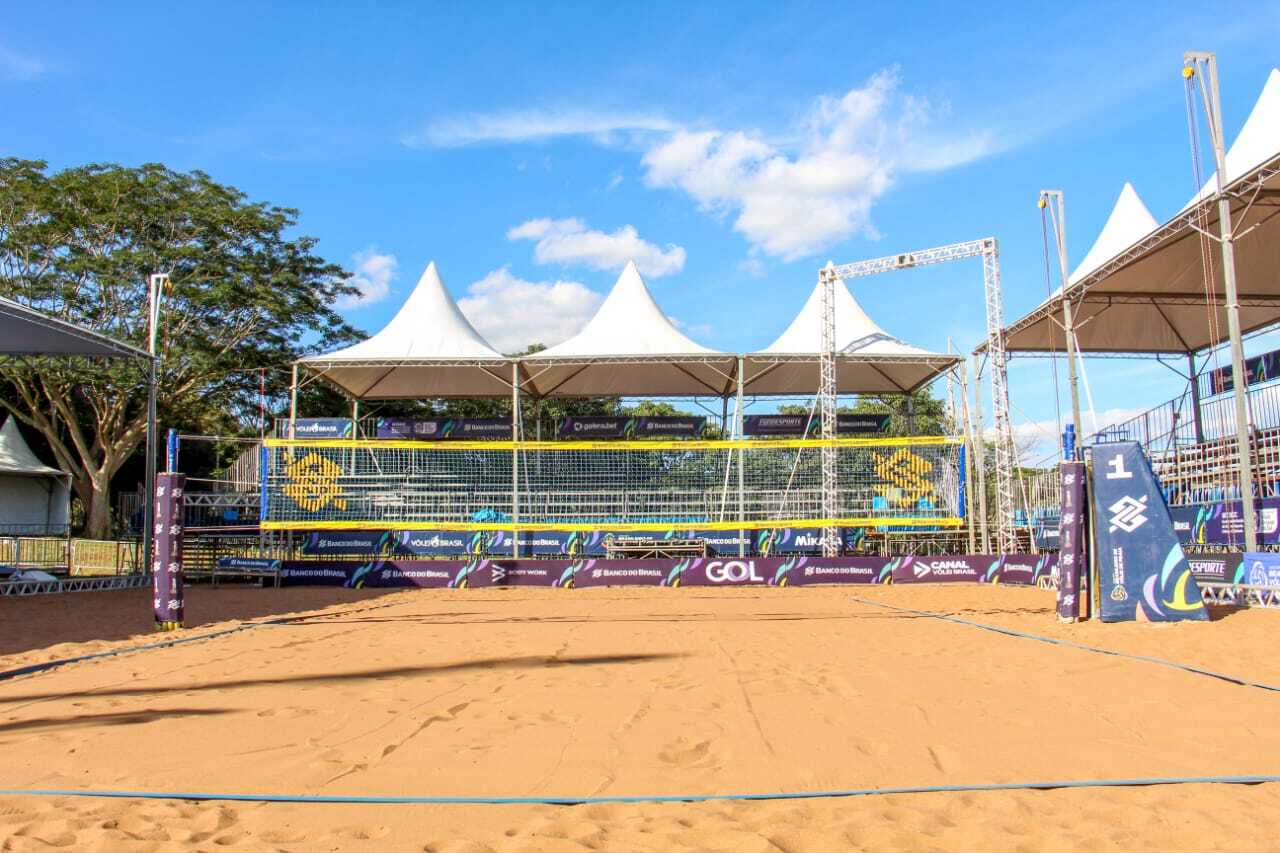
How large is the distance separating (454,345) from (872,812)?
19990mm

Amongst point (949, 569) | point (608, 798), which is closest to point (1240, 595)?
point (949, 569)

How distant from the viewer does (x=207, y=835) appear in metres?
3.10

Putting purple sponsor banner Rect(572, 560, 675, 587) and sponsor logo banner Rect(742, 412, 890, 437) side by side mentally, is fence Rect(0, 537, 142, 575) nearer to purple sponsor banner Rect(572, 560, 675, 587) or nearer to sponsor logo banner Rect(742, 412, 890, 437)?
purple sponsor banner Rect(572, 560, 675, 587)

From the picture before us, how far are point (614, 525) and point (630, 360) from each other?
14.9 feet

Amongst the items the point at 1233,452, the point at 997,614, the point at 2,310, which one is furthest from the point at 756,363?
the point at 2,310

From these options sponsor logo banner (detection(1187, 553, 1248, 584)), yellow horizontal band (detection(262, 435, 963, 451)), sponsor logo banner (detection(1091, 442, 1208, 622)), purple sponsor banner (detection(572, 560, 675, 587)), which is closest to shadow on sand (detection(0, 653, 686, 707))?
sponsor logo banner (detection(1091, 442, 1208, 622))

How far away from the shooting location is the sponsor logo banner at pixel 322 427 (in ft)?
73.3

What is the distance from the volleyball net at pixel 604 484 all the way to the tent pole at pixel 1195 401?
699 centimetres

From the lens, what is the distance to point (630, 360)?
21.1 meters

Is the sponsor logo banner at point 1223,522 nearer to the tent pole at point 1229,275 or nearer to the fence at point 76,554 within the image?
the tent pole at point 1229,275

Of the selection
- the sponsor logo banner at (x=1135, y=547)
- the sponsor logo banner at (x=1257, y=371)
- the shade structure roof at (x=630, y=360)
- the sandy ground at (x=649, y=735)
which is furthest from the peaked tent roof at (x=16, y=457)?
the sponsor logo banner at (x=1257, y=371)

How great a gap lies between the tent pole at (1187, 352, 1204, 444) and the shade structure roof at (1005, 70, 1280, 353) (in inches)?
16.5

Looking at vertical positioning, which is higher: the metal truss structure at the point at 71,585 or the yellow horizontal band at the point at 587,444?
the yellow horizontal band at the point at 587,444

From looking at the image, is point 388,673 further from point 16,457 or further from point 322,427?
point 16,457
